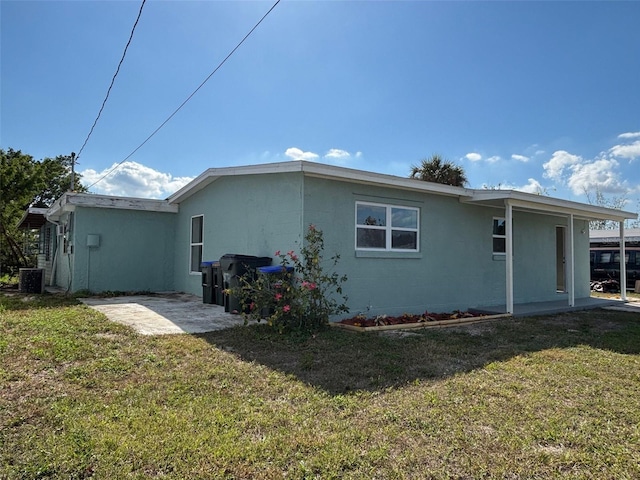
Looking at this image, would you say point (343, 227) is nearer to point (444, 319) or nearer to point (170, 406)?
point (444, 319)

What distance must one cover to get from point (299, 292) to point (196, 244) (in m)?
5.99

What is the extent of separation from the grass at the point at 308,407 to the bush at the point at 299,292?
1.60ft

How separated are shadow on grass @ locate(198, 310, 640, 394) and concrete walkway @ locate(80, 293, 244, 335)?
2.44ft

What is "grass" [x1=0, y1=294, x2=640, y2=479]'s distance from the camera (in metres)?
2.58

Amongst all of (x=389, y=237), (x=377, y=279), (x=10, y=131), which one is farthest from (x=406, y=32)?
(x=10, y=131)

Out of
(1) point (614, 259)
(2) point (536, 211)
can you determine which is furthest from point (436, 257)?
(1) point (614, 259)

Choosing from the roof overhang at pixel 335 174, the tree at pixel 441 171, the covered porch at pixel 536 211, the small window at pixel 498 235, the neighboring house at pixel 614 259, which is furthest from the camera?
the tree at pixel 441 171

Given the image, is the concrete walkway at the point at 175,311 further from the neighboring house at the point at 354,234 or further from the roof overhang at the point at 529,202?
the roof overhang at the point at 529,202

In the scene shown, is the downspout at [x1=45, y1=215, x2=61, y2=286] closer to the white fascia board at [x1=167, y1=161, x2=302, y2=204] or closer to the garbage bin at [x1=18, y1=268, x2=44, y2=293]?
the garbage bin at [x1=18, y1=268, x2=44, y2=293]

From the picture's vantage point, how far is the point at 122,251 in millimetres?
11742

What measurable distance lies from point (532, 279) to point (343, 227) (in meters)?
6.89

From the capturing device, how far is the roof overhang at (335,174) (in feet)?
23.3

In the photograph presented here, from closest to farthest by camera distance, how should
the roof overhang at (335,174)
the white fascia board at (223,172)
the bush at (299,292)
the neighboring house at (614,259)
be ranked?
the bush at (299,292), the roof overhang at (335,174), the white fascia board at (223,172), the neighboring house at (614,259)

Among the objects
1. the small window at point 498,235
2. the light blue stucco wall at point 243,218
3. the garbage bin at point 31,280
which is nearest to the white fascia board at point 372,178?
the light blue stucco wall at point 243,218
